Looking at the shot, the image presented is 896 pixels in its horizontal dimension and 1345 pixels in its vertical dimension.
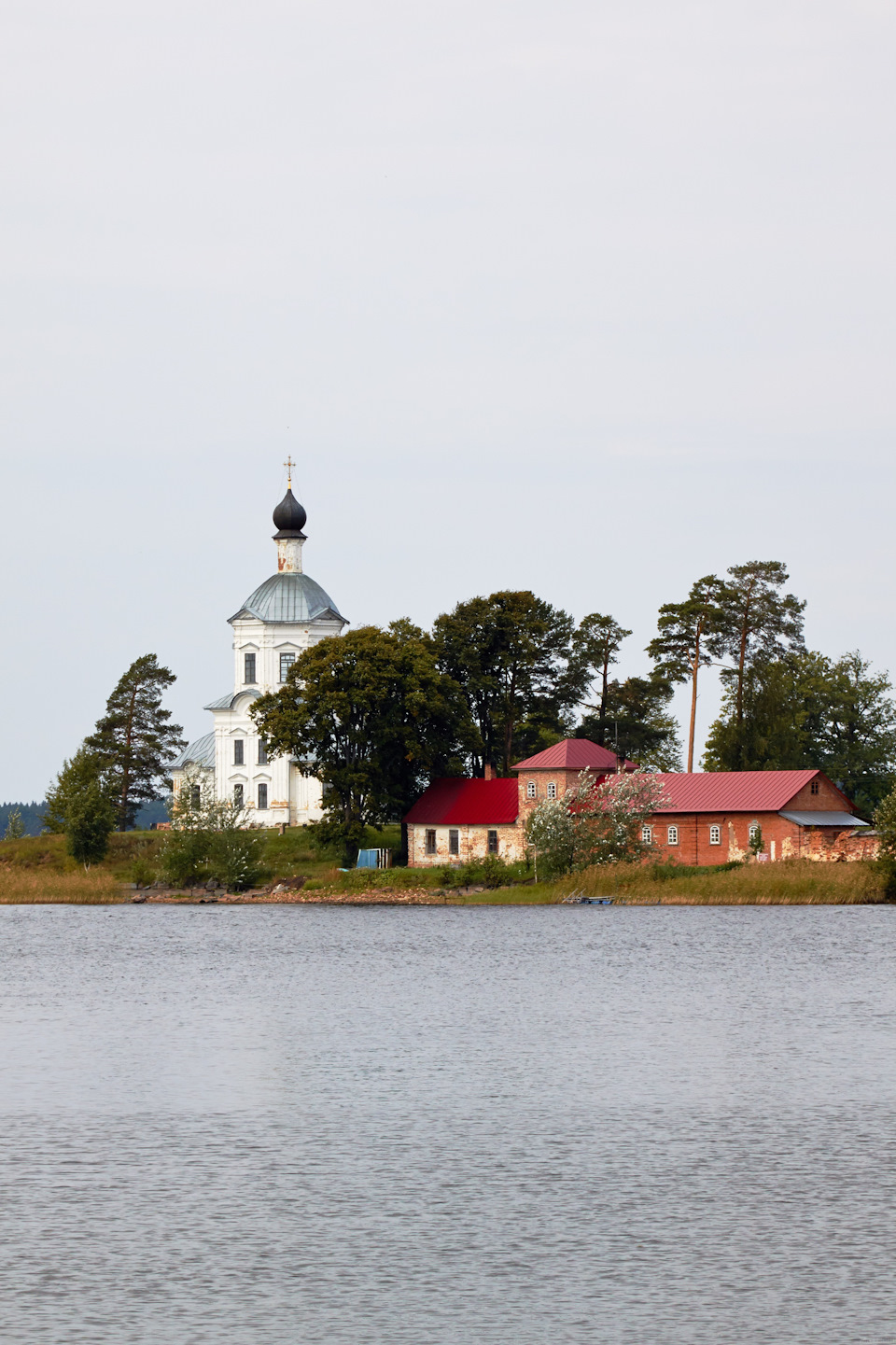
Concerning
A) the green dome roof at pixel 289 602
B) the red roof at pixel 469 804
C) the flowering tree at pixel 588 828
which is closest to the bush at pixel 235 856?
the red roof at pixel 469 804

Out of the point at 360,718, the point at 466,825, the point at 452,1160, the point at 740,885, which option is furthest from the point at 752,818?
the point at 452,1160

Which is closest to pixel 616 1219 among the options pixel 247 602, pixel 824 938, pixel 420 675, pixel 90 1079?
pixel 90 1079

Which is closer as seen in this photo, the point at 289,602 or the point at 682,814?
the point at 682,814

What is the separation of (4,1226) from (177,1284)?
295 cm

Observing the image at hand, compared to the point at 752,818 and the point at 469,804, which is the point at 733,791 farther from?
the point at 469,804

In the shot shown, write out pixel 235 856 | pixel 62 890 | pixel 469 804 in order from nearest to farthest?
pixel 235 856 < pixel 62 890 < pixel 469 804

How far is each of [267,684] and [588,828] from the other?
113 ft

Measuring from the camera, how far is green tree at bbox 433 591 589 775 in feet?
328

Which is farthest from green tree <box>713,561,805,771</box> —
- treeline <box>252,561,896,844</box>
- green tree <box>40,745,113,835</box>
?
green tree <box>40,745,113,835</box>

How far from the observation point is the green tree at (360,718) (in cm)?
8688

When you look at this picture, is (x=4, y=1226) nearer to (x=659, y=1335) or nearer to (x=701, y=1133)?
(x=659, y=1335)

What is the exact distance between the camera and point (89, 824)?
9350cm

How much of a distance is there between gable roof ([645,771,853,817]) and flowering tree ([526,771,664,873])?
859cm

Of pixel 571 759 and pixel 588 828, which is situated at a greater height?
pixel 571 759
